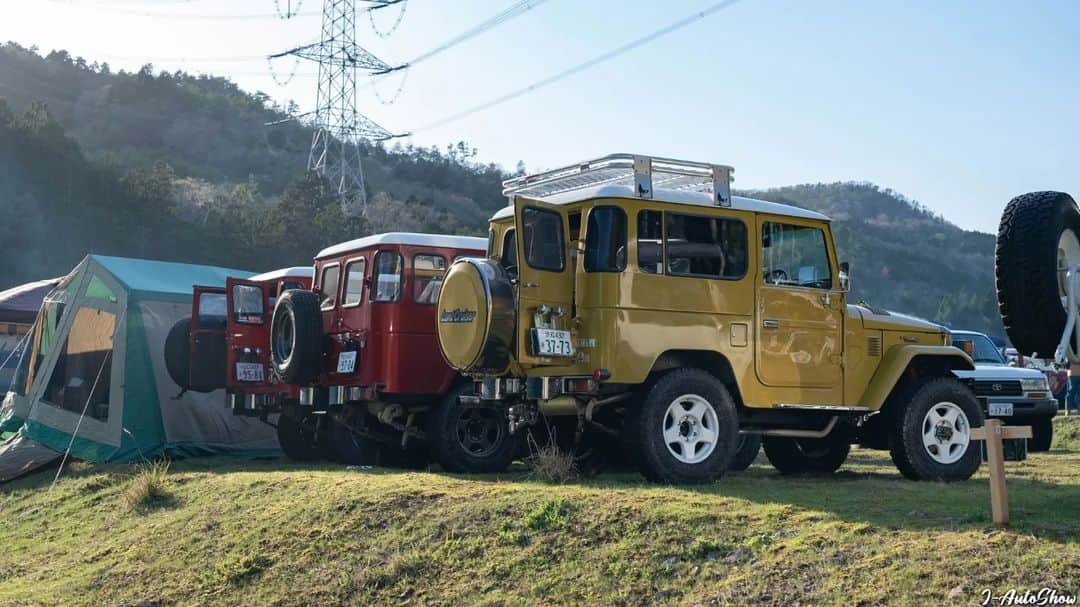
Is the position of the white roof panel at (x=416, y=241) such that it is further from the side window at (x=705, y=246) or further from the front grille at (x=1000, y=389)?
the front grille at (x=1000, y=389)

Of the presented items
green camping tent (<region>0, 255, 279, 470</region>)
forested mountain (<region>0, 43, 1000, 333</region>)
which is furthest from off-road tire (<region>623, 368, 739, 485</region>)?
forested mountain (<region>0, 43, 1000, 333</region>)

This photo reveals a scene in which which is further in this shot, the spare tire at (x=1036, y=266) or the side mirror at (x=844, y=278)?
the side mirror at (x=844, y=278)

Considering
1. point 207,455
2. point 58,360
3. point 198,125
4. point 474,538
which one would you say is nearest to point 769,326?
point 474,538

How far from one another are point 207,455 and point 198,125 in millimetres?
73987

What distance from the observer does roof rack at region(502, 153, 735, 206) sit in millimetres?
10359

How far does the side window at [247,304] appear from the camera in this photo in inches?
609

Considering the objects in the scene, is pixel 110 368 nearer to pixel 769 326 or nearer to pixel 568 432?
pixel 568 432

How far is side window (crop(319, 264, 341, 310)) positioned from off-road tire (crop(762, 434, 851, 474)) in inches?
199

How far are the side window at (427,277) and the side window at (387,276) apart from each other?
0.56 feet

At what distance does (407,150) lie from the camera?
9525 cm

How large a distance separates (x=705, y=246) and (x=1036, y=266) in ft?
9.01

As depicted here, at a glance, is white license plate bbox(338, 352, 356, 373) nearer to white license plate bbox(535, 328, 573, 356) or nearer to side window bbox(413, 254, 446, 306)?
side window bbox(413, 254, 446, 306)

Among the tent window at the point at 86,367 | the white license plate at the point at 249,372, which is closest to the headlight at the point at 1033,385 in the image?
the white license plate at the point at 249,372

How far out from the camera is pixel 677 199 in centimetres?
1045
